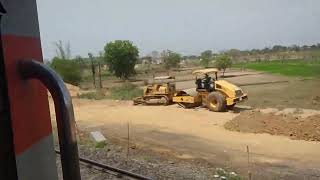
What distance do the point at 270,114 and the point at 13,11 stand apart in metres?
22.0

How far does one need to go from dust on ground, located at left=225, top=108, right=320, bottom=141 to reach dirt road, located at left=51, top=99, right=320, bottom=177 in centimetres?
64

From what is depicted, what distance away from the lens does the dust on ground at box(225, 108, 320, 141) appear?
63.9 ft

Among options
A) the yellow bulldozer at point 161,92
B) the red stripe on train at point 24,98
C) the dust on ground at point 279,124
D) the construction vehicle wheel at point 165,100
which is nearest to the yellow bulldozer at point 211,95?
the construction vehicle wheel at point 165,100

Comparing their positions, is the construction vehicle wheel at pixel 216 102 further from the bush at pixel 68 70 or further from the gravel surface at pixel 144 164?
the bush at pixel 68 70

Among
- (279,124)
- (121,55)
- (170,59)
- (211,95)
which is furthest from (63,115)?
(170,59)

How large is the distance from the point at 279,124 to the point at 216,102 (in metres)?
6.03

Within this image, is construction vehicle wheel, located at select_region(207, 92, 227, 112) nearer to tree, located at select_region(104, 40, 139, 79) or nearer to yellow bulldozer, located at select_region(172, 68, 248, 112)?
yellow bulldozer, located at select_region(172, 68, 248, 112)

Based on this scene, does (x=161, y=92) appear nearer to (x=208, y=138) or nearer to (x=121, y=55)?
(x=208, y=138)

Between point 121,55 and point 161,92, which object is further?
point 121,55

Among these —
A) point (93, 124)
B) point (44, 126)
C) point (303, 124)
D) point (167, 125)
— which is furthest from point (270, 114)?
point (44, 126)

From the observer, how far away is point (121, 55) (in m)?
64.8

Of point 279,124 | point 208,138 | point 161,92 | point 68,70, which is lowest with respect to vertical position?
point 208,138

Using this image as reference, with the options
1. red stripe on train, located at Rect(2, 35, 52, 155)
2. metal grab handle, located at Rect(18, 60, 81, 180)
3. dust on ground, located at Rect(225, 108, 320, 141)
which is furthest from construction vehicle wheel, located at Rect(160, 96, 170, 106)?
metal grab handle, located at Rect(18, 60, 81, 180)

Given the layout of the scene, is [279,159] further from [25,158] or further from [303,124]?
[25,158]
